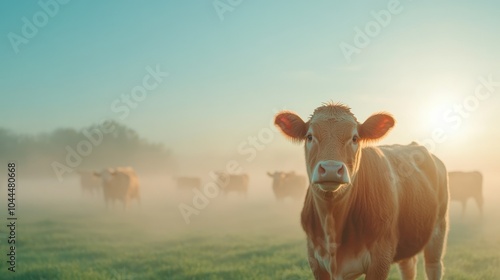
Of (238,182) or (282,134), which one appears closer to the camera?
(282,134)

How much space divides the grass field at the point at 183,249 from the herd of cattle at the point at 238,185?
1.76 meters

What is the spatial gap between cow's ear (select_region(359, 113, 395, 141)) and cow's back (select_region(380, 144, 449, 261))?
3.42 feet

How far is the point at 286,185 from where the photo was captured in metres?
41.7

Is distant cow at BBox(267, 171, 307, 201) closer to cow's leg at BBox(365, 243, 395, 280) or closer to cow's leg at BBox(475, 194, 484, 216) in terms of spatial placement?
cow's leg at BBox(475, 194, 484, 216)

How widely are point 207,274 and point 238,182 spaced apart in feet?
132

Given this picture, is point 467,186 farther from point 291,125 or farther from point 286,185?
point 291,125

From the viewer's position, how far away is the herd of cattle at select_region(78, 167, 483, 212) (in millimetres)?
31906

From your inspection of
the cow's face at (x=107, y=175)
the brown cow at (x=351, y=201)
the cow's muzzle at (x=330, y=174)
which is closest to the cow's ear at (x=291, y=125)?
the brown cow at (x=351, y=201)

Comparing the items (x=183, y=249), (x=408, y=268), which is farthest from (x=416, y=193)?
(x=183, y=249)

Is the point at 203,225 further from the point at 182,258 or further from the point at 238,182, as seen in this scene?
the point at 238,182

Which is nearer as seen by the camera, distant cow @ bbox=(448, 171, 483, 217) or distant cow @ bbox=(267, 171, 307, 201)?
distant cow @ bbox=(448, 171, 483, 217)

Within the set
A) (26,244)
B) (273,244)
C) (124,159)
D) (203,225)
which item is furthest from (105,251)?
(124,159)

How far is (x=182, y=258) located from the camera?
14508mm

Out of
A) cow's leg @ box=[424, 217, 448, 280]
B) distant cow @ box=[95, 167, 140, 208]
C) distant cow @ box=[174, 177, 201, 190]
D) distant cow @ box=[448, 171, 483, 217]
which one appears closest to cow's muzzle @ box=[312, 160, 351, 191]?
cow's leg @ box=[424, 217, 448, 280]
